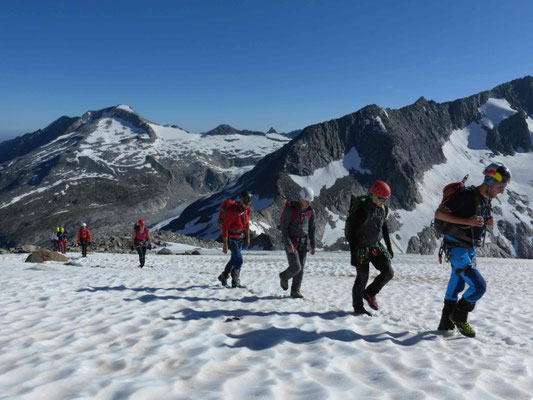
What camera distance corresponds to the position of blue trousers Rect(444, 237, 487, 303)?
229 inches

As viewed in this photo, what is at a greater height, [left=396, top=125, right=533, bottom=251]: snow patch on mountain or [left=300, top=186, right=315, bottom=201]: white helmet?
[left=396, top=125, right=533, bottom=251]: snow patch on mountain

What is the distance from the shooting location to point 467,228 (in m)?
5.93

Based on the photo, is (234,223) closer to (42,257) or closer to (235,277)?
(235,277)

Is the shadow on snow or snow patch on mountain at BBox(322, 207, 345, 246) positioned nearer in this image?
the shadow on snow

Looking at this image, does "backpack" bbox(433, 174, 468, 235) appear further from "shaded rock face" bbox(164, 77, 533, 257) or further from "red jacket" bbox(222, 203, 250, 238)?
"shaded rock face" bbox(164, 77, 533, 257)

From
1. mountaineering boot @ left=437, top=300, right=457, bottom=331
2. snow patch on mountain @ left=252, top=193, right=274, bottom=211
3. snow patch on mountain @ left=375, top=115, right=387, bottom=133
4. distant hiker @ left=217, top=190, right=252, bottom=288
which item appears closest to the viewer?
mountaineering boot @ left=437, top=300, right=457, bottom=331

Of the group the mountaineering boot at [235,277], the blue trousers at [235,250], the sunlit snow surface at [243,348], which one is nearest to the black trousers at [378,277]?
the sunlit snow surface at [243,348]

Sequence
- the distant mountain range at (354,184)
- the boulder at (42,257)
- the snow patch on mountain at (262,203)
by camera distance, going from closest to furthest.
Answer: the boulder at (42,257), the snow patch on mountain at (262,203), the distant mountain range at (354,184)

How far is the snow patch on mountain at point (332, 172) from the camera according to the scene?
125456 mm

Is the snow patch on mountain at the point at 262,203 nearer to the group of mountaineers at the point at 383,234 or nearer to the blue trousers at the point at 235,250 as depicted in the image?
the blue trousers at the point at 235,250

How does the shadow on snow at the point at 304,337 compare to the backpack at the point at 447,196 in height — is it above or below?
below

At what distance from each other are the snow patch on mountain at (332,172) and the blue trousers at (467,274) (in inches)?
4554

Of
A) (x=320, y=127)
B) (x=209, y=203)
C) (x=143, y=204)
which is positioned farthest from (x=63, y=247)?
(x=143, y=204)

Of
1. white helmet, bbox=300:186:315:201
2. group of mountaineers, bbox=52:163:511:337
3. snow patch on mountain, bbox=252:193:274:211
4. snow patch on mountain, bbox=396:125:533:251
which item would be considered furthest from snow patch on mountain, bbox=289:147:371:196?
white helmet, bbox=300:186:315:201
